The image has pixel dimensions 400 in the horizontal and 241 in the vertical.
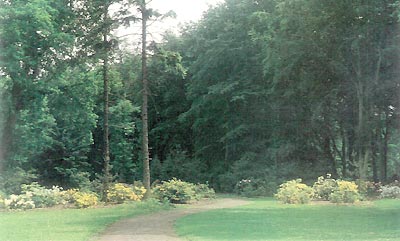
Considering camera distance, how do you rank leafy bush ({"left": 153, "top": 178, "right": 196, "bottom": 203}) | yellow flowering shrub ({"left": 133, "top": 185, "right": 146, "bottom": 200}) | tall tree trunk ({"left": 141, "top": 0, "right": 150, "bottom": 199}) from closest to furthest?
tall tree trunk ({"left": 141, "top": 0, "right": 150, "bottom": 199})
leafy bush ({"left": 153, "top": 178, "right": 196, "bottom": 203})
yellow flowering shrub ({"left": 133, "top": 185, "right": 146, "bottom": 200})

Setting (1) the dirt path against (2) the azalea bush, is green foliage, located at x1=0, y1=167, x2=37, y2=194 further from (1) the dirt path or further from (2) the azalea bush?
(2) the azalea bush

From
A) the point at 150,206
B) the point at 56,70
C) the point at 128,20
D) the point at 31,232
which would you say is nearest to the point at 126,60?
the point at 128,20

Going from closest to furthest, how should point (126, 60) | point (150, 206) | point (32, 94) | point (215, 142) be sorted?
1. point (150, 206)
2. point (126, 60)
3. point (32, 94)
4. point (215, 142)

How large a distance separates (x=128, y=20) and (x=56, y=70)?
22.5ft

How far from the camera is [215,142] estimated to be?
A: 171 ft

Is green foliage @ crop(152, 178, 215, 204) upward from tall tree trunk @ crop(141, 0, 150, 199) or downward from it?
downward

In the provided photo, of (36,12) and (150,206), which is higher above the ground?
(36,12)

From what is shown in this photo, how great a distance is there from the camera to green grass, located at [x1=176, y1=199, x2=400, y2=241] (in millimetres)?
13898

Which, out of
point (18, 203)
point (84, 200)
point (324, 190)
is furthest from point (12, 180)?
point (324, 190)

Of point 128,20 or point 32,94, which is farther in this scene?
point 32,94

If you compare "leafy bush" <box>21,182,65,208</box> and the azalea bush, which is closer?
"leafy bush" <box>21,182,65,208</box>

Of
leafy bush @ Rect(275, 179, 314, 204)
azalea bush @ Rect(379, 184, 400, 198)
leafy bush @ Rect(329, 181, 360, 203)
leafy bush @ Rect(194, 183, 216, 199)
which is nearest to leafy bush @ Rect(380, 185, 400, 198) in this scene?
Answer: azalea bush @ Rect(379, 184, 400, 198)

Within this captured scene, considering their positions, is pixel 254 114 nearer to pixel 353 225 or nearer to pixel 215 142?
pixel 215 142

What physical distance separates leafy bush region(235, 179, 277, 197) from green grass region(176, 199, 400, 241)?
14826 mm
